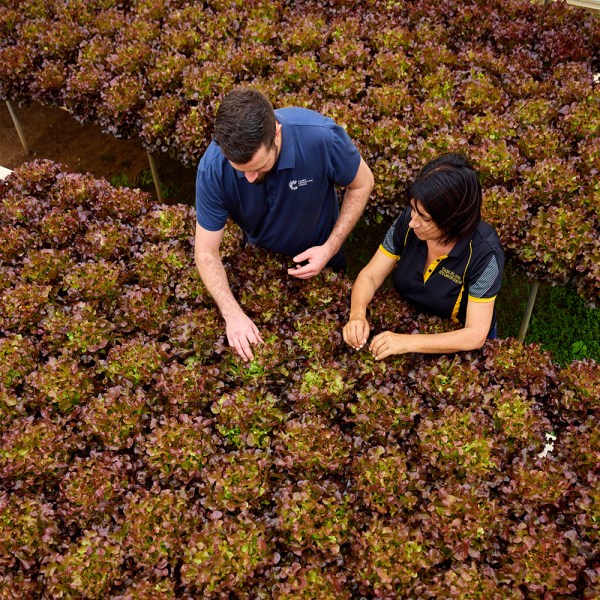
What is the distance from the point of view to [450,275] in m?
3.38

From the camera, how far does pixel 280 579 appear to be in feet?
8.96

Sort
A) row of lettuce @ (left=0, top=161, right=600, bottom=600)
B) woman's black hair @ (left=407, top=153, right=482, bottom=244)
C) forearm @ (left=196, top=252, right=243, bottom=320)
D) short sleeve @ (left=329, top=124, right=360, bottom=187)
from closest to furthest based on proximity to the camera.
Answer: row of lettuce @ (left=0, top=161, right=600, bottom=600), woman's black hair @ (left=407, top=153, right=482, bottom=244), short sleeve @ (left=329, top=124, right=360, bottom=187), forearm @ (left=196, top=252, right=243, bottom=320)

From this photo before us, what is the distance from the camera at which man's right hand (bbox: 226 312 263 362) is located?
136 inches

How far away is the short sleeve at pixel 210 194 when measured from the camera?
3254 mm

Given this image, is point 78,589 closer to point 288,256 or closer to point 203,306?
point 203,306

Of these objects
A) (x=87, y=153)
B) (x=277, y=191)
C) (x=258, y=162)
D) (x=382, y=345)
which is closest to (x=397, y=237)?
(x=382, y=345)

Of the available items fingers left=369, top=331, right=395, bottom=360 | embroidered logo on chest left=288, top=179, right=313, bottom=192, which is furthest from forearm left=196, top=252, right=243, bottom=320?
fingers left=369, top=331, right=395, bottom=360

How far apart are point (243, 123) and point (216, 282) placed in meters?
1.08

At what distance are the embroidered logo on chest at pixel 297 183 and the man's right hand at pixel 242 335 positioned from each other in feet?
2.70

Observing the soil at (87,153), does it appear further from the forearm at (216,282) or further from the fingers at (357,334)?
the fingers at (357,334)

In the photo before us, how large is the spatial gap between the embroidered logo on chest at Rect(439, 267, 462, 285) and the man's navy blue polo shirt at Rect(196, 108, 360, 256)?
80 centimetres

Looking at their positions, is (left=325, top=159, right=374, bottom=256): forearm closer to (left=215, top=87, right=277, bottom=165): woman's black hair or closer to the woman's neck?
the woman's neck

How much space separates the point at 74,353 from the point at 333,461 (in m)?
1.73

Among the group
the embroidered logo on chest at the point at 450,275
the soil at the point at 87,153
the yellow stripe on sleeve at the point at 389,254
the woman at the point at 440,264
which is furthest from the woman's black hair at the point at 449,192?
the soil at the point at 87,153
